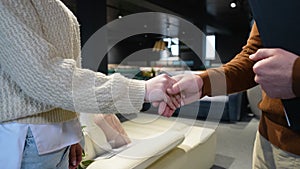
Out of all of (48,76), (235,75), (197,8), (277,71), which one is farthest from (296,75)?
(197,8)

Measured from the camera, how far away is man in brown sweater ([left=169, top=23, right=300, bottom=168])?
630 millimetres

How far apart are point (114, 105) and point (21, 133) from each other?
0.27 m

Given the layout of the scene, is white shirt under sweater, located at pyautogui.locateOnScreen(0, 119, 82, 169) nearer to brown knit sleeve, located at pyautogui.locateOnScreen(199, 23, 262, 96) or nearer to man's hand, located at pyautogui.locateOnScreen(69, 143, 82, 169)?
man's hand, located at pyautogui.locateOnScreen(69, 143, 82, 169)

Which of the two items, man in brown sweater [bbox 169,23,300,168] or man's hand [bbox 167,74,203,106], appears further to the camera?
man's hand [bbox 167,74,203,106]

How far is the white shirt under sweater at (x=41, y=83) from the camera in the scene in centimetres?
55

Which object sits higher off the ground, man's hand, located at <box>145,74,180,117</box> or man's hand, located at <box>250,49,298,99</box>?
man's hand, located at <box>250,49,298,99</box>

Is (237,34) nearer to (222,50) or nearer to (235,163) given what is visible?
(222,50)

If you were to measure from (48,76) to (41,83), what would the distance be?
0.08 feet

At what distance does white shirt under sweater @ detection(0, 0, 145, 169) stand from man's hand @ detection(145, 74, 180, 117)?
0.07 m

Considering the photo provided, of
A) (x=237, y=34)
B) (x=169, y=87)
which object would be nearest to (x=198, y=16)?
(x=237, y=34)

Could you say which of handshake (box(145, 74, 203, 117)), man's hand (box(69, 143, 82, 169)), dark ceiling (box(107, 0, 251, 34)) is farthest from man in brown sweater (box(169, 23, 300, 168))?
dark ceiling (box(107, 0, 251, 34))

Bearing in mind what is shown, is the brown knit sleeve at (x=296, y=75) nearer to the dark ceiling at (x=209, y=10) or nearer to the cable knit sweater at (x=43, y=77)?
the cable knit sweater at (x=43, y=77)

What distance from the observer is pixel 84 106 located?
1.98 feet

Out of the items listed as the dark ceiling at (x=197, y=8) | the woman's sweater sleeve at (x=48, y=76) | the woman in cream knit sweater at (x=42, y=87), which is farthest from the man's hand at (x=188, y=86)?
the dark ceiling at (x=197, y=8)
